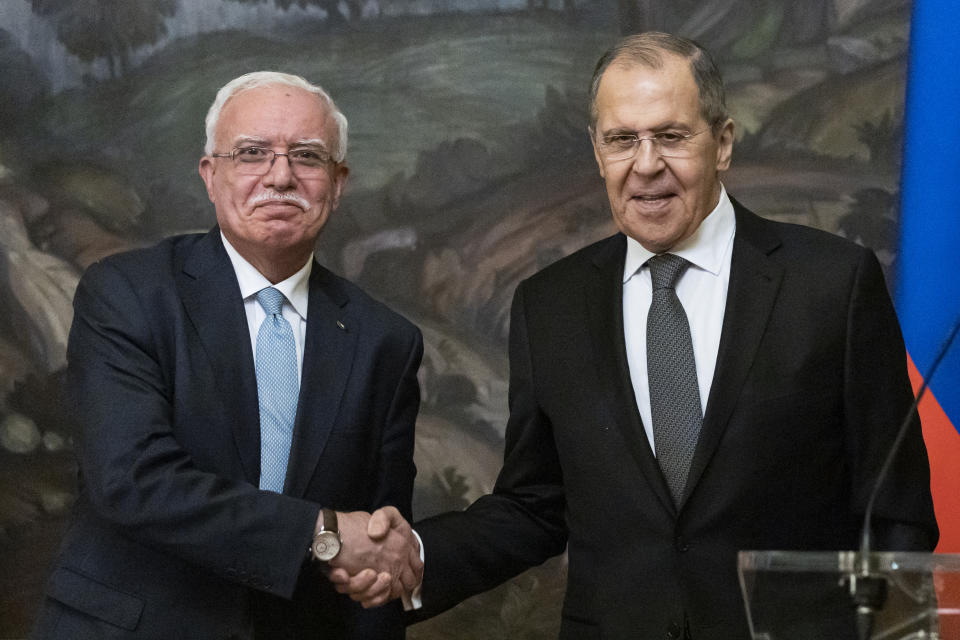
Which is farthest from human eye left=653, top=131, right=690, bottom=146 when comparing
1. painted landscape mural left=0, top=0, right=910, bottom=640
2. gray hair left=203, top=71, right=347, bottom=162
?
painted landscape mural left=0, top=0, right=910, bottom=640

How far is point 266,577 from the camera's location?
8.16 ft

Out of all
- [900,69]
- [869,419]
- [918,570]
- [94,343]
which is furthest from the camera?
[900,69]

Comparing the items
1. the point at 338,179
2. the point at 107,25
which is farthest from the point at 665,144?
the point at 107,25

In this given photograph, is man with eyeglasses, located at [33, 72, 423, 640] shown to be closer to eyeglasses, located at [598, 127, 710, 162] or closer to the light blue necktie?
the light blue necktie

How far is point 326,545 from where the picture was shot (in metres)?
2.61

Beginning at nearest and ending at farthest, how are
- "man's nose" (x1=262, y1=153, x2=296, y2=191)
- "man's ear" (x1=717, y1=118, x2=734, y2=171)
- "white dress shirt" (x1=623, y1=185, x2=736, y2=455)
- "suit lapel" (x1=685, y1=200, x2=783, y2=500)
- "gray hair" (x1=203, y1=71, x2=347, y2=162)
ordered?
1. "suit lapel" (x1=685, y1=200, x2=783, y2=500)
2. "white dress shirt" (x1=623, y1=185, x2=736, y2=455)
3. "man's ear" (x1=717, y1=118, x2=734, y2=171)
4. "man's nose" (x1=262, y1=153, x2=296, y2=191)
5. "gray hair" (x1=203, y1=71, x2=347, y2=162)

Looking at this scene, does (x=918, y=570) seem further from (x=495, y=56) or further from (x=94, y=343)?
(x=495, y=56)

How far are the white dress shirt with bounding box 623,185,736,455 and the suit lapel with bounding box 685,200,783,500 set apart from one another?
4cm

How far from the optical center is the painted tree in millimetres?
4262

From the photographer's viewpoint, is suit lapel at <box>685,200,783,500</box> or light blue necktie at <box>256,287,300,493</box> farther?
light blue necktie at <box>256,287,300,493</box>

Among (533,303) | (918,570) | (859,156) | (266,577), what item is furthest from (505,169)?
(918,570)

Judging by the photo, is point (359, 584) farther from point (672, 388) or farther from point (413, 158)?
point (413, 158)

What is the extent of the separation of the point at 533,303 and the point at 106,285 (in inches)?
37.9

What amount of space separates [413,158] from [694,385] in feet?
6.71
